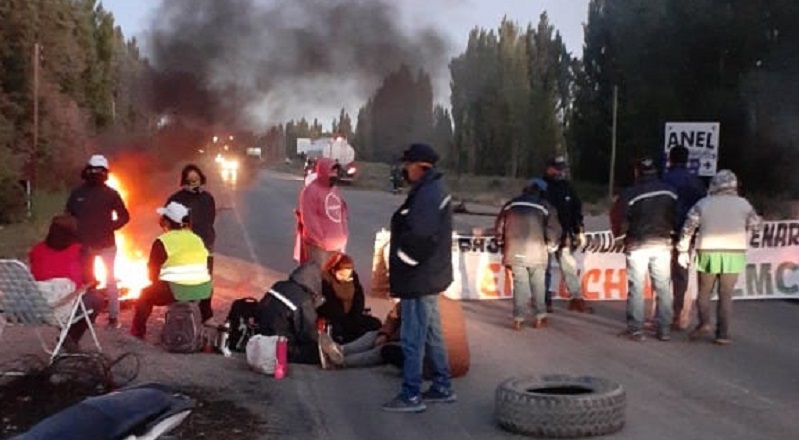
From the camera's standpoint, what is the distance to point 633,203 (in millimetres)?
12398

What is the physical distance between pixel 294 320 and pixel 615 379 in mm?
3040

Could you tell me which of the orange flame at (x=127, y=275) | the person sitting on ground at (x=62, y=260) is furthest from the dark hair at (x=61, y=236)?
the orange flame at (x=127, y=275)

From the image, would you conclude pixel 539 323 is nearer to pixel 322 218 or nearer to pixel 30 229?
pixel 322 218

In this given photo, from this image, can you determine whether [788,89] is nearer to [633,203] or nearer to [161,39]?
[161,39]

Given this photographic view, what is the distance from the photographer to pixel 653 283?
1237 cm

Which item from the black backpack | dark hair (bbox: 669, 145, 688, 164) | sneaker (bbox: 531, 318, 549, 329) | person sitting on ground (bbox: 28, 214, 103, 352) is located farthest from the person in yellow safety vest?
dark hair (bbox: 669, 145, 688, 164)

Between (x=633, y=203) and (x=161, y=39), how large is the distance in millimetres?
11196

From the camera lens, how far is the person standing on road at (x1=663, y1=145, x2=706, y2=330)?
13066 mm

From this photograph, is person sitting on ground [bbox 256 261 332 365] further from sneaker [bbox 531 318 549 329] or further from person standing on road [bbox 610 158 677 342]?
person standing on road [bbox 610 158 677 342]

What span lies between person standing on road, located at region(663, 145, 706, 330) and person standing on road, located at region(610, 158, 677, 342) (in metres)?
0.70

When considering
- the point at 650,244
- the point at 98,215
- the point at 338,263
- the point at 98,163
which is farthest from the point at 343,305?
the point at 650,244

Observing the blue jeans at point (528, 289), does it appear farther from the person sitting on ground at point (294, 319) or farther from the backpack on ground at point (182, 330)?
the backpack on ground at point (182, 330)

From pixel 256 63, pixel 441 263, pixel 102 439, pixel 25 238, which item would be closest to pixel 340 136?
pixel 256 63

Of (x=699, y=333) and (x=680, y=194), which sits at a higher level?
(x=680, y=194)
